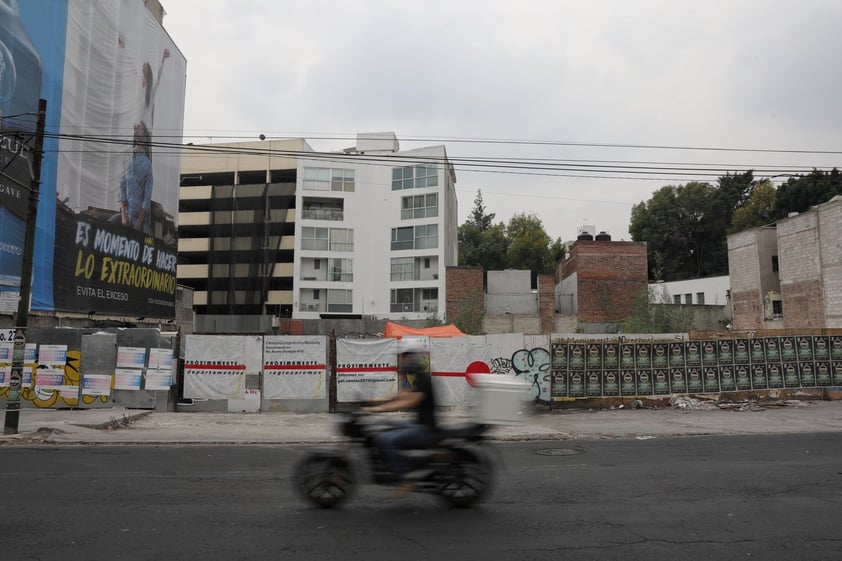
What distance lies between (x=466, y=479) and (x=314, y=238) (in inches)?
2073

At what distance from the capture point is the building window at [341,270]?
57375 millimetres

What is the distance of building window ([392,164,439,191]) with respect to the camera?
55.9 m

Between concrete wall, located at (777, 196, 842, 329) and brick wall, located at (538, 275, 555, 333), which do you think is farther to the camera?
brick wall, located at (538, 275, 555, 333)

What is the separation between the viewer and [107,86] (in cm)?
3114

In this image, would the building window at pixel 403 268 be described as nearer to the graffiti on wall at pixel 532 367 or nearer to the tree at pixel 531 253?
the tree at pixel 531 253

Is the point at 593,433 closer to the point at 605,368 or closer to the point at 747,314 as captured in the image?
the point at 605,368

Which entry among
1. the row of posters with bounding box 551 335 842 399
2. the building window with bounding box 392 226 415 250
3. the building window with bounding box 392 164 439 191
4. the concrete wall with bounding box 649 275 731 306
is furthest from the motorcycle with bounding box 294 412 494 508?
the concrete wall with bounding box 649 275 731 306

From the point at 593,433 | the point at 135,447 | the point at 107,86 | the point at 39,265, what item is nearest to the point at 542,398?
the point at 593,433

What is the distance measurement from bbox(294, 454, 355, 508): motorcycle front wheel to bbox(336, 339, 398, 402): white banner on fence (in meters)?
10.1

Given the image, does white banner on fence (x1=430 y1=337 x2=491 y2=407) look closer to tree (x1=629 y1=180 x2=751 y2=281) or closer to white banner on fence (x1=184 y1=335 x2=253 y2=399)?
white banner on fence (x1=184 y1=335 x2=253 y2=399)

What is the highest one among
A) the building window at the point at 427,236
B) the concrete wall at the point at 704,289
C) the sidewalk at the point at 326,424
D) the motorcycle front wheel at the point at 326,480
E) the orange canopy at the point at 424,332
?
the building window at the point at 427,236

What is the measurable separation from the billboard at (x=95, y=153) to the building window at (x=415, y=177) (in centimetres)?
2203

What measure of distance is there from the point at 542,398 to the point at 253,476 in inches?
411

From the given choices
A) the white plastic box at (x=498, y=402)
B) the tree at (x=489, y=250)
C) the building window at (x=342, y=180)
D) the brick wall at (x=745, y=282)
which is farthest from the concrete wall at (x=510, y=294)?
the white plastic box at (x=498, y=402)
